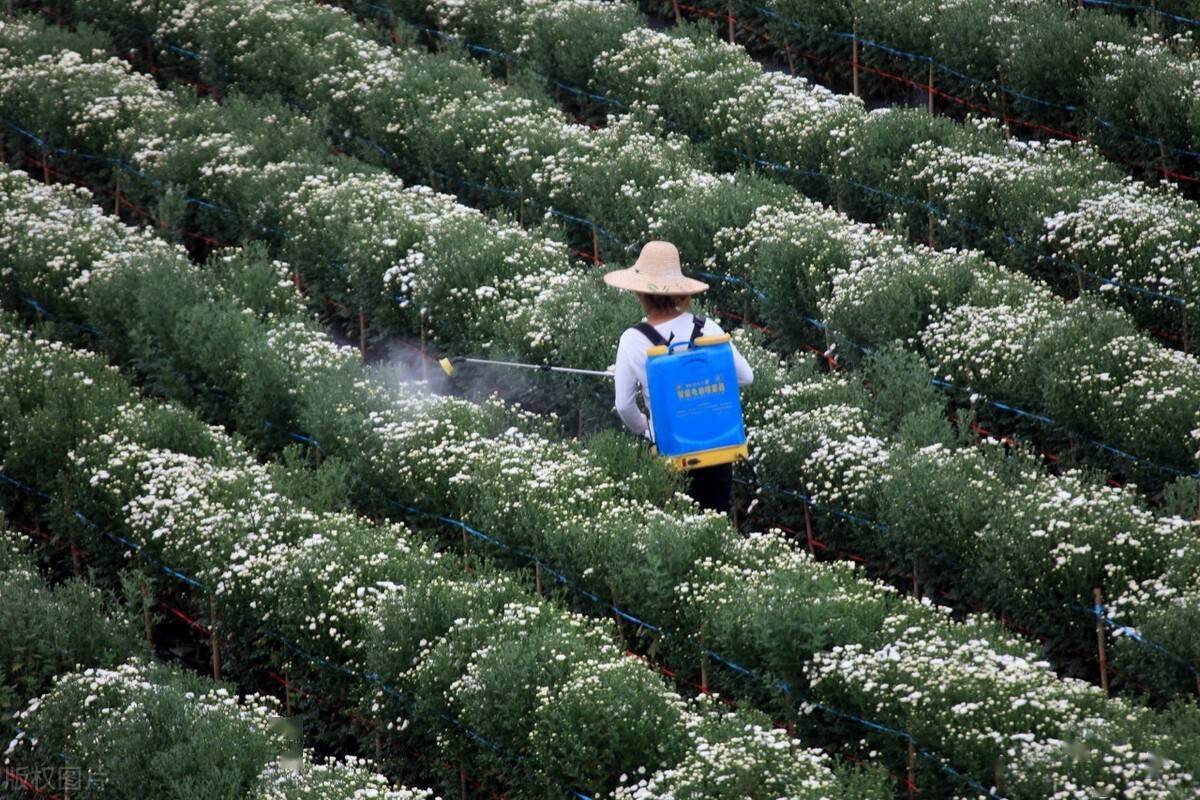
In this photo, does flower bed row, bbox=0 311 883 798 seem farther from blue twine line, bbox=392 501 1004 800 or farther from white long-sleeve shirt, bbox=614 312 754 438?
white long-sleeve shirt, bbox=614 312 754 438

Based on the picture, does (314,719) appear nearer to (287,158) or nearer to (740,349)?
(740,349)

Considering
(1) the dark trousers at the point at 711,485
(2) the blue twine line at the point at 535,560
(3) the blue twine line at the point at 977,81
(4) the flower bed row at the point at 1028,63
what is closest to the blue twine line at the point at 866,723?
(2) the blue twine line at the point at 535,560

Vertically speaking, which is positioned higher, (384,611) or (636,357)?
(636,357)

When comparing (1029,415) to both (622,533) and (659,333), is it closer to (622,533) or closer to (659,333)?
(659,333)

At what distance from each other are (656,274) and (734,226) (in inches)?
125

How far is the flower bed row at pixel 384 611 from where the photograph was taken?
8.16m

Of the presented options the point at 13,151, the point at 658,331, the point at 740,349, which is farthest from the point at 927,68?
the point at 13,151

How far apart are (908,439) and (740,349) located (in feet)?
5.33

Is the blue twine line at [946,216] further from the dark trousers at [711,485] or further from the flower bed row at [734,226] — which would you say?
the dark trousers at [711,485]

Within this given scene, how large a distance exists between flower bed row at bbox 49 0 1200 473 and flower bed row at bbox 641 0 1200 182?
2.57m

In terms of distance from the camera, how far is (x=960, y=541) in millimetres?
9734

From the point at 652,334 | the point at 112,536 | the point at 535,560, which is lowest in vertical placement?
the point at 112,536

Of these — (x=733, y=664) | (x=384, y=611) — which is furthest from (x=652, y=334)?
(x=384, y=611)

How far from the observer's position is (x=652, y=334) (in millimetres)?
9992
